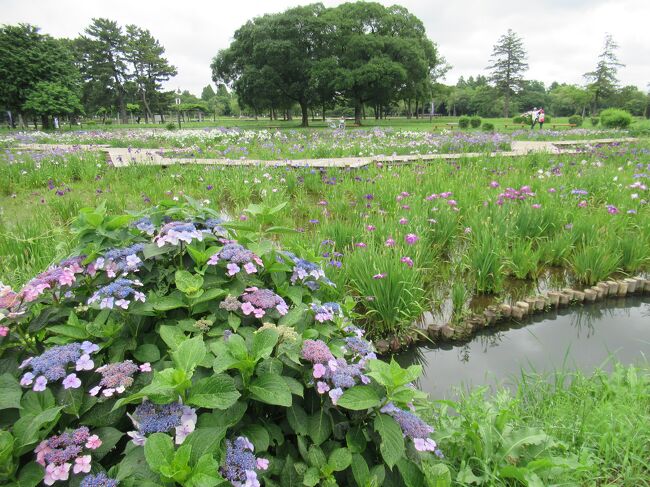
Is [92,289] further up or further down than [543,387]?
further up

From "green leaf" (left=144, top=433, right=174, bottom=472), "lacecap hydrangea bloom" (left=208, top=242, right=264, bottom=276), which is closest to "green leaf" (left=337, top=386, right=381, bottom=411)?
"green leaf" (left=144, top=433, right=174, bottom=472)

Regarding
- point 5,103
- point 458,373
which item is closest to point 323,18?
point 5,103

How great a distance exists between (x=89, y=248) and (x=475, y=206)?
3940 mm

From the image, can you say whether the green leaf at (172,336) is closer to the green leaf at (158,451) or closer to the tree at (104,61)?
the green leaf at (158,451)

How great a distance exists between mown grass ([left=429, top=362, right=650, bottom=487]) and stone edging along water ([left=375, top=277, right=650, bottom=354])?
2.45ft

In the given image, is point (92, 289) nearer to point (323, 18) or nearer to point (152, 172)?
point (152, 172)

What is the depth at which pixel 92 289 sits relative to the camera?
58.4 inches

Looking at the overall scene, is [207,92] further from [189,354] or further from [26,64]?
[189,354]

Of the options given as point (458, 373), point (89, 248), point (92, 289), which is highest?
point (89, 248)

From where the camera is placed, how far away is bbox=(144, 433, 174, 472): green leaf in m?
0.88

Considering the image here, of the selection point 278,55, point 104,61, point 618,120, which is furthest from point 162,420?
point 104,61

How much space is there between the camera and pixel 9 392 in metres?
1.01

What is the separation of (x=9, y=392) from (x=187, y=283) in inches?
21.0

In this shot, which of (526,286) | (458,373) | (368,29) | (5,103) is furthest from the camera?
Result: (368,29)
